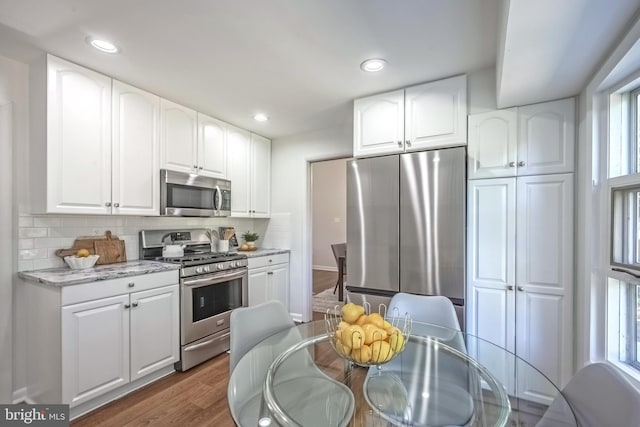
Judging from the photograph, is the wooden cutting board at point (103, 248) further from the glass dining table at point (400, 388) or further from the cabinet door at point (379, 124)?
the cabinet door at point (379, 124)

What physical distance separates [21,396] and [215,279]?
150cm

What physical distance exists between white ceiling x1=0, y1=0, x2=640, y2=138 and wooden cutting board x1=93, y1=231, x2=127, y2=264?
1.35m

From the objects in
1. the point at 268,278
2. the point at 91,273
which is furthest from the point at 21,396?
the point at 268,278

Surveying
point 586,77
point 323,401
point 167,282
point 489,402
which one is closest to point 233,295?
point 167,282

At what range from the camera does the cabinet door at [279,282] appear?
3.51 m

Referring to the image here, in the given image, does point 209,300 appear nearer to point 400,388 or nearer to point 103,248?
point 103,248

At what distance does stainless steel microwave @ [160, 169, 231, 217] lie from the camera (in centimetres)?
265

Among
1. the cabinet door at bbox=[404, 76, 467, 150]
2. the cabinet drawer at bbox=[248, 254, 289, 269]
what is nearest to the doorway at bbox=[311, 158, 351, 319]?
the cabinet drawer at bbox=[248, 254, 289, 269]

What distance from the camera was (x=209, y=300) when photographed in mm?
2746

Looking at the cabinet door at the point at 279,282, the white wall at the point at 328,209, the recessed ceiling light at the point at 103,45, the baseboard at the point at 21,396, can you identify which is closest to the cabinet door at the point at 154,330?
the baseboard at the point at 21,396

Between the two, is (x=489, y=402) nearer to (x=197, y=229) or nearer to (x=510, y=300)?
(x=510, y=300)

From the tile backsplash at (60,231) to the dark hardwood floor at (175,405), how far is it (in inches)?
44.8

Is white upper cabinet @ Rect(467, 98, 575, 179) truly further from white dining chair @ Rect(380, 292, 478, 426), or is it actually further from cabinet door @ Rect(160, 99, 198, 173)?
cabinet door @ Rect(160, 99, 198, 173)

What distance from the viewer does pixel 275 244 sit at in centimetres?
392
